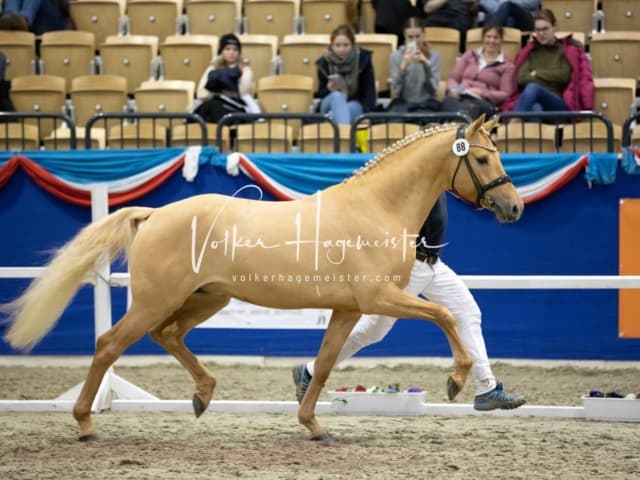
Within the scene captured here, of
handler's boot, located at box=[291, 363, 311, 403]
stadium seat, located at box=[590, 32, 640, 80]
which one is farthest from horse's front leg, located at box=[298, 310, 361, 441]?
stadium seat, located at box=[590, 32, 640, 80]

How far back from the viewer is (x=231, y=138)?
11.6 m

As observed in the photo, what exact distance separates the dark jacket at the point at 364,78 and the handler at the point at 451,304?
4.62 meters

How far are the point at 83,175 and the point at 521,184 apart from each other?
3842mm

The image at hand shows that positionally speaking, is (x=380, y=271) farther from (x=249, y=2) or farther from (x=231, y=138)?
(x=249, y=2)

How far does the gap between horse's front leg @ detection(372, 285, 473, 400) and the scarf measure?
5.40m

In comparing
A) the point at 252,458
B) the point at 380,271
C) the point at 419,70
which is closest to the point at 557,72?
the point at 419,70

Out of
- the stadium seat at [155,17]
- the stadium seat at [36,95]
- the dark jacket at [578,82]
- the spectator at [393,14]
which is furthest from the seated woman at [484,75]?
the stadium seat at [36,95]

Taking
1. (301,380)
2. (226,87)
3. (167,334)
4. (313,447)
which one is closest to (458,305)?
(301,380)

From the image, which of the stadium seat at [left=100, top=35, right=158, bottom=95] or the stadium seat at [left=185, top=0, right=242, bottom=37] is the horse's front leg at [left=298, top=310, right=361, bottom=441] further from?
the stadium seat at [left=185, top=0, right=242, bottom=37]

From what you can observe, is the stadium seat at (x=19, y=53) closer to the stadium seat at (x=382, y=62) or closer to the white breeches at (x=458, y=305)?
the stadium seat at (x=382, y=62)

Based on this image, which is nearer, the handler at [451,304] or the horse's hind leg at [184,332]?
the handler at [451,304]

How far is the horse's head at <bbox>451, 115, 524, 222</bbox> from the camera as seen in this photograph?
671 cm

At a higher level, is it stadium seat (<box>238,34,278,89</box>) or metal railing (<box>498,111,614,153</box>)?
stadium seat (<box>238,34,278,89</box>)

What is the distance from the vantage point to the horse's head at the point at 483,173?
6711mm
